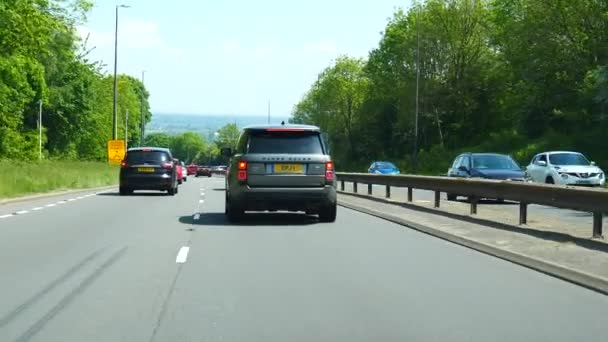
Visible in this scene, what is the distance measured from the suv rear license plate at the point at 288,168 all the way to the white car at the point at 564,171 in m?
14.2

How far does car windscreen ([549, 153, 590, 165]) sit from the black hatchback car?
12.9m

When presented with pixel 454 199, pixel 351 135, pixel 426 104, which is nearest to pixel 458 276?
pixel 454 199

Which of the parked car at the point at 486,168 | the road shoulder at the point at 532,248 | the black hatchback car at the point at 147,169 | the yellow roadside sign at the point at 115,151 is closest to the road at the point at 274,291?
the road shoulder at the point at 532,248

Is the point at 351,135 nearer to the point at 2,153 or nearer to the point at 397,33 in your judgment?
the point at 397,33

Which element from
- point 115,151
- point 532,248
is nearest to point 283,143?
point 532,248

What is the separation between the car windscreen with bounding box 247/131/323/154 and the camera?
1684 cm

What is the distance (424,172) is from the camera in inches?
2459

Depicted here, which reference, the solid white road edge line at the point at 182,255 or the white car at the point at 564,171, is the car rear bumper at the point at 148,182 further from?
the solid white road edge line at the point at 182,255

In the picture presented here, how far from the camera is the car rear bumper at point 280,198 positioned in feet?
54.3

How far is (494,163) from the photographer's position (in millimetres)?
27156

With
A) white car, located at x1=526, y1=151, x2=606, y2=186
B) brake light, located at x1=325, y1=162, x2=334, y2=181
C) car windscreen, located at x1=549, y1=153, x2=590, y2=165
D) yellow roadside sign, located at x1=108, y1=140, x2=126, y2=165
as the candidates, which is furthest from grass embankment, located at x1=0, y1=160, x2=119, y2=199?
car windscreen, located at x1=549, y1=153, x2=590, y2=165

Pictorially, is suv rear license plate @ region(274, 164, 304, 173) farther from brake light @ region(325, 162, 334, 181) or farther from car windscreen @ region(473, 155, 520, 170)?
car windscreen @ region(473, 155, 520, 170)

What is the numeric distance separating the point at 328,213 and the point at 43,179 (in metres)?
20.0

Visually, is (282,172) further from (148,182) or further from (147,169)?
(148,182)
